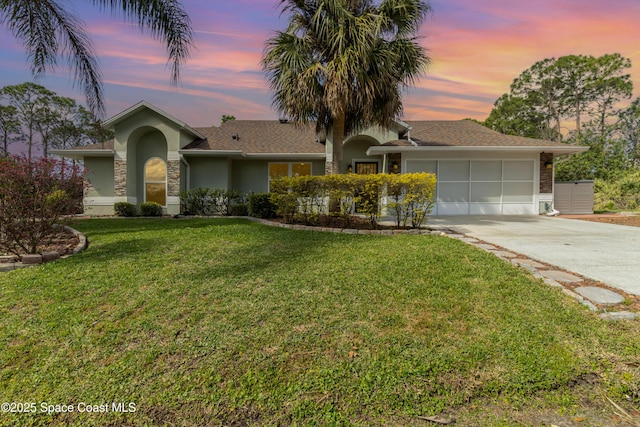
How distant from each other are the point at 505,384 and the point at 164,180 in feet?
46.5

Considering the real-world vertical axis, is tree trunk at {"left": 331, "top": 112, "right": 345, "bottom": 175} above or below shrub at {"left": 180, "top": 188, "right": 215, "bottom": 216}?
above

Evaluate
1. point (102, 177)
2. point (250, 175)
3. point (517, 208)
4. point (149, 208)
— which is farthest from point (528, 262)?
point (102, 177)

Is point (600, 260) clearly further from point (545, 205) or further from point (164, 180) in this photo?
point (164, 180)

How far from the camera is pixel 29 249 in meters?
5.35

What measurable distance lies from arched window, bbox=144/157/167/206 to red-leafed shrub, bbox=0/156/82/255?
7.61m

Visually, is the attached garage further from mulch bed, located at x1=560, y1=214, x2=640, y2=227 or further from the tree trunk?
the tree trunk

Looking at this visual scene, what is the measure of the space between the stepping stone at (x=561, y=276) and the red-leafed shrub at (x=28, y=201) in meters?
8.06

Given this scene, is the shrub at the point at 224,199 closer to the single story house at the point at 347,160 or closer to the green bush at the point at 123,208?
the single story house at the point at 347,160

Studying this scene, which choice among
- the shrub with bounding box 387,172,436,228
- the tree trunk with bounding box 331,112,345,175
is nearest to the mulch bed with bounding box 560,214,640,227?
the shrub with bounding box 387,172,436,228

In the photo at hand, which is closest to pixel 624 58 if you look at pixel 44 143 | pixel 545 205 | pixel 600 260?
pixel 545 205

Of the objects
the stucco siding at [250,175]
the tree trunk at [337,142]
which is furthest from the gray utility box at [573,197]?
the stucco siding at [250,175]

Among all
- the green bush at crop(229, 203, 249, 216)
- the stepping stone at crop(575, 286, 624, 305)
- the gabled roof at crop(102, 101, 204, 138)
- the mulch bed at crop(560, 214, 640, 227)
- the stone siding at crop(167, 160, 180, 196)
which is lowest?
the stepping stone at crop(575, 286, 624, 305)

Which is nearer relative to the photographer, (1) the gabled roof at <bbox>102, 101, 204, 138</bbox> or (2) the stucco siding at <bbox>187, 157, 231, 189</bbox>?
(1) the gabled roof at <bbox>102, 101, 204, 138</bbox>

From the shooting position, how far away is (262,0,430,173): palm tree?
8.12 m
